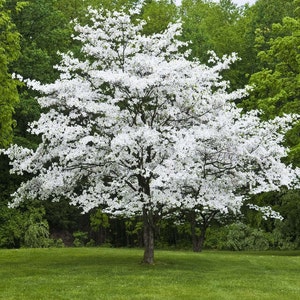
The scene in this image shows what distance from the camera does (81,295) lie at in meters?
12.8

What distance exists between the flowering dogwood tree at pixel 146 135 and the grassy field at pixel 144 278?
193 cm

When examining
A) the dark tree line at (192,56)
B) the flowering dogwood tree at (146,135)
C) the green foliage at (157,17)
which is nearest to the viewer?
the flowering dogwood tree at (146,135)

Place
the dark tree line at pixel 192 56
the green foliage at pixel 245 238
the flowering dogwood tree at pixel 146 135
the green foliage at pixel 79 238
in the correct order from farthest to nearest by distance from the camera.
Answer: the green foliage at pixel 79 238
the green foliage at pixel 245 238
the dark tree line at pixel 192 56
the flowering dogwood tree at pixel 146 135

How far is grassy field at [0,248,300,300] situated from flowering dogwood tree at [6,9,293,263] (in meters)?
1.93

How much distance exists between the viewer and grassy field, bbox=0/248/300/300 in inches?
518

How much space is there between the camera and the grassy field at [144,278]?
43.2 ft

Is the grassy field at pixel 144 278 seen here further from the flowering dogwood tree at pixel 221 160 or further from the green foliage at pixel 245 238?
the green foliage at pixel 245 238

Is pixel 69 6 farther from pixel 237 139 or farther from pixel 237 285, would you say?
pixel 237 285

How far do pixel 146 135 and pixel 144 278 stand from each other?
3.91 meters

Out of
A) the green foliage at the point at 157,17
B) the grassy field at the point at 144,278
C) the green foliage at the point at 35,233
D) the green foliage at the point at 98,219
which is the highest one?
the green foliage at the point at 157,17

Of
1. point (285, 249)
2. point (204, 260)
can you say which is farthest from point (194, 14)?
point (204, 260)

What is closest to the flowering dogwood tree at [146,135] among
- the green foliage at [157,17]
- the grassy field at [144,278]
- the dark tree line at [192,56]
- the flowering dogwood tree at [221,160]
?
the flowering dogwood tree at [221,160]

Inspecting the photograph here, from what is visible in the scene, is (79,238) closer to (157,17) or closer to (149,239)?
(157,17)

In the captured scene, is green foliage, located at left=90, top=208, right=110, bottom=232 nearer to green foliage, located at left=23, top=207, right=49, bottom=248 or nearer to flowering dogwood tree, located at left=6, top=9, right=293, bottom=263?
green foliage, located at left=23, top=207, right=49, bottom=248
